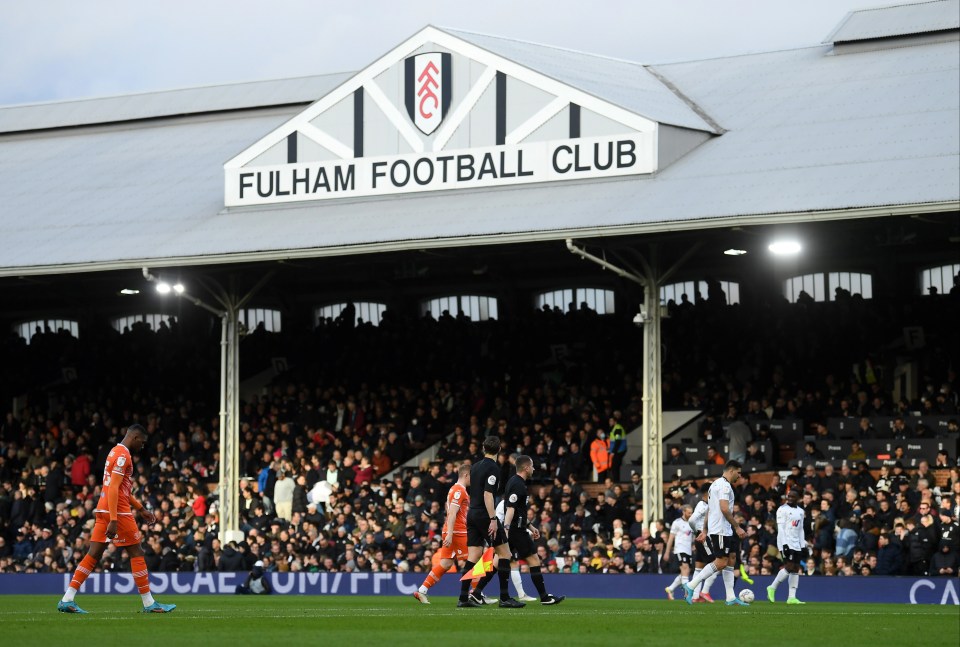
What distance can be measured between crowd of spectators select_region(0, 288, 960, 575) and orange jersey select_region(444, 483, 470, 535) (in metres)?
7.24


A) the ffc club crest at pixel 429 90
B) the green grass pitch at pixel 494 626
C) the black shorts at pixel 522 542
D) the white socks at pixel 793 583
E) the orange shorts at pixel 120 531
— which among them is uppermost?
the ffc club crest at pixel 429 90

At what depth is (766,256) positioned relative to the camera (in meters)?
36.7

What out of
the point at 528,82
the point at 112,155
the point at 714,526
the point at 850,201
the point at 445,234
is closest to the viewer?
the point at 714,526

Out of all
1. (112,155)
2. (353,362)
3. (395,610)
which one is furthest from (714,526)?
(112,155)

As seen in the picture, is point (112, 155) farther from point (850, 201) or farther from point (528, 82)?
point (850, 201)

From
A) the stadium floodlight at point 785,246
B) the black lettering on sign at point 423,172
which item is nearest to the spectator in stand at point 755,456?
the stadium floodlight at point 785,246

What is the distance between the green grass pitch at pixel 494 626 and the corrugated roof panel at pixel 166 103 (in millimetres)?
22903

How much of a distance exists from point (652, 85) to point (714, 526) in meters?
15.9

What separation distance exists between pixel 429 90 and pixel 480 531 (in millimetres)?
15709

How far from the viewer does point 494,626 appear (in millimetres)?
15617

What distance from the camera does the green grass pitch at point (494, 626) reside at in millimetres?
14141

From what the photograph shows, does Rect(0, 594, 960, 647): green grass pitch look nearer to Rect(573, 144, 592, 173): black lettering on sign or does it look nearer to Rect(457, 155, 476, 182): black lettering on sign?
Rect(573, 144, 592, 173): black lettering on sign

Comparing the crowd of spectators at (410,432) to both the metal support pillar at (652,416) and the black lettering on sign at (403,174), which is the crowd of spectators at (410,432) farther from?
the black lettering on sign at (403,174)

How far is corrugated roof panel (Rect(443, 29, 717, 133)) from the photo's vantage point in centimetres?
3197
